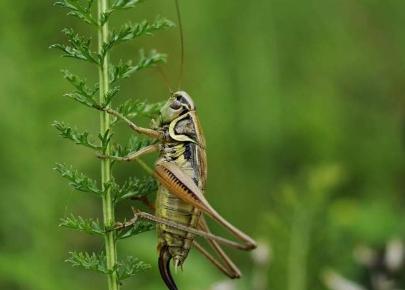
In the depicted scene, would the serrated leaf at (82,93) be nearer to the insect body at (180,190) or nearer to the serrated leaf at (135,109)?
the serrated leaf at (135,109)

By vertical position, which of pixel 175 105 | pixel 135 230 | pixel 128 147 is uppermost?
pixel 175 105

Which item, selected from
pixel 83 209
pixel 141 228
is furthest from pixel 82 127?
pixel 141 228

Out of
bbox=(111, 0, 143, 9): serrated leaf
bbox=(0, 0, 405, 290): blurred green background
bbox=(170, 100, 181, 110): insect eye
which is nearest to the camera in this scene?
bbox=(111, 0, 143, 9): serrated leaf

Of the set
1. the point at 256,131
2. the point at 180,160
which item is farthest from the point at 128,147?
the point at 256,131

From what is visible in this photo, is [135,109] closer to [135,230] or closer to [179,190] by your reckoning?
[135,230]

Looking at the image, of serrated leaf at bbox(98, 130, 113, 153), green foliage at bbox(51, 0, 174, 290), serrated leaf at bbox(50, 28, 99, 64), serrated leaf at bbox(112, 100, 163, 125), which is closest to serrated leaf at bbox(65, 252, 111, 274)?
green foliage at bbox(51, 0, 174, 290)

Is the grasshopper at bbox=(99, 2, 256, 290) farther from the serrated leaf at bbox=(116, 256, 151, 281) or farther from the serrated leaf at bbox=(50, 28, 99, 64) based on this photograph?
the serrated leaf at bbox=(50, 28, 99, 64)
